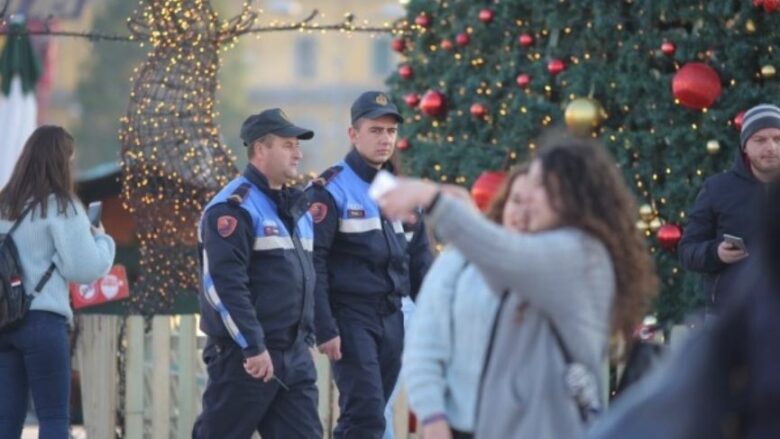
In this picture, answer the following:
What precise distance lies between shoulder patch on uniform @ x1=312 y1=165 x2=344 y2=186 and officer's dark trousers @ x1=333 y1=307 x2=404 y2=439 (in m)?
0.61

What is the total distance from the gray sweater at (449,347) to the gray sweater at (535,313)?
0.20m

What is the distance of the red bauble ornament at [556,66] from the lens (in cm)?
1262

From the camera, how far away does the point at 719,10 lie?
11703mm

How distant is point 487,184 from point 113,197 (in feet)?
14.3

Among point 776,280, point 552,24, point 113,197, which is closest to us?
point 776,280

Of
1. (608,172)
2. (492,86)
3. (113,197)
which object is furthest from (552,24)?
(608,172)

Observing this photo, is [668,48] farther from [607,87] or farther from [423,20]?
[423,20]

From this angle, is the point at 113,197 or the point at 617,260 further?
the point at 113,197

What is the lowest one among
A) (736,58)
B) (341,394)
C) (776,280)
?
(341,394)

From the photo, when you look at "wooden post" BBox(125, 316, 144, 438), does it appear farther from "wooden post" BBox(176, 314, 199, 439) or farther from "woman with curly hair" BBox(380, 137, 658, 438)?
"woman with curly hair" BBox(380, 137, 658, 438)

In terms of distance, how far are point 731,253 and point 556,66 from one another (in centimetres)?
402

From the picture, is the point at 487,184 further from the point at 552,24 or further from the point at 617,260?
the point at 617,260

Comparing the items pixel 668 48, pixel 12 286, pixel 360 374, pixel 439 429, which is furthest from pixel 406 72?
pixel 439 429

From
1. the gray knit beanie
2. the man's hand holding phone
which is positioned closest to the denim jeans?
the man's hand holding phone
